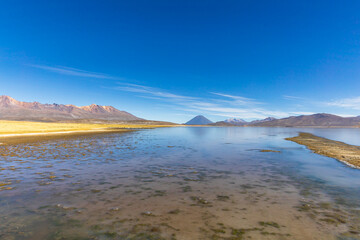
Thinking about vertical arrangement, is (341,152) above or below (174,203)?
above

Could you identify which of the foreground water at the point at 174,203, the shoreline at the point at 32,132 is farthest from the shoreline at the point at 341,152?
the shoreline at the point at 32,132

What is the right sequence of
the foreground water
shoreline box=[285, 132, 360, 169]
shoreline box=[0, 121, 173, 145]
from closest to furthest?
1. the foreground water
2. shoreline box=[285, 132, 360, 169]
3. shoreline box=[0, 121, 173, 145]

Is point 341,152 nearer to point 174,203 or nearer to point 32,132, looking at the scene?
point 174,203

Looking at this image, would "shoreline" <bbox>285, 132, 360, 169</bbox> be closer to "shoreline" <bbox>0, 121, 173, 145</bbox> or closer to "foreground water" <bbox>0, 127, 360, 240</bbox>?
"foreground water" <bbox>0, 127, 360, 240</bbox>

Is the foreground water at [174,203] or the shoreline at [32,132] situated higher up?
the shoreline at [32,132]

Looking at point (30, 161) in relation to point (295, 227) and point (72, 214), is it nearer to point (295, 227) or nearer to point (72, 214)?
point (72, 214)

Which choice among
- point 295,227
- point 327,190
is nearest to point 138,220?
point 295,227

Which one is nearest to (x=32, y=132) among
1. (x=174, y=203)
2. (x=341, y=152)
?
(x=174, y=203)

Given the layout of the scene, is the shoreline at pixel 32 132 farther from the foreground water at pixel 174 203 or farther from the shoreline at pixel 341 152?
the shoreline at pixel 341 152

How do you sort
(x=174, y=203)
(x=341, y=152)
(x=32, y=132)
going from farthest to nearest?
(x=32, y=132) → (x=341, y=152) → (x=174, y=203)

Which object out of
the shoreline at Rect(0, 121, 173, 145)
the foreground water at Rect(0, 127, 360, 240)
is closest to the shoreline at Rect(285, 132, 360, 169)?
the foreground water at Rect(0, 127, 360, 240)

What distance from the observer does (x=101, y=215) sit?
7.50 meters

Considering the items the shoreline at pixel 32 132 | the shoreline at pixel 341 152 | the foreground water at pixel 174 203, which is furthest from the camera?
the shoreline at pixel 32 132

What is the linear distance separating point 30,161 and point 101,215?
14.4 metres
